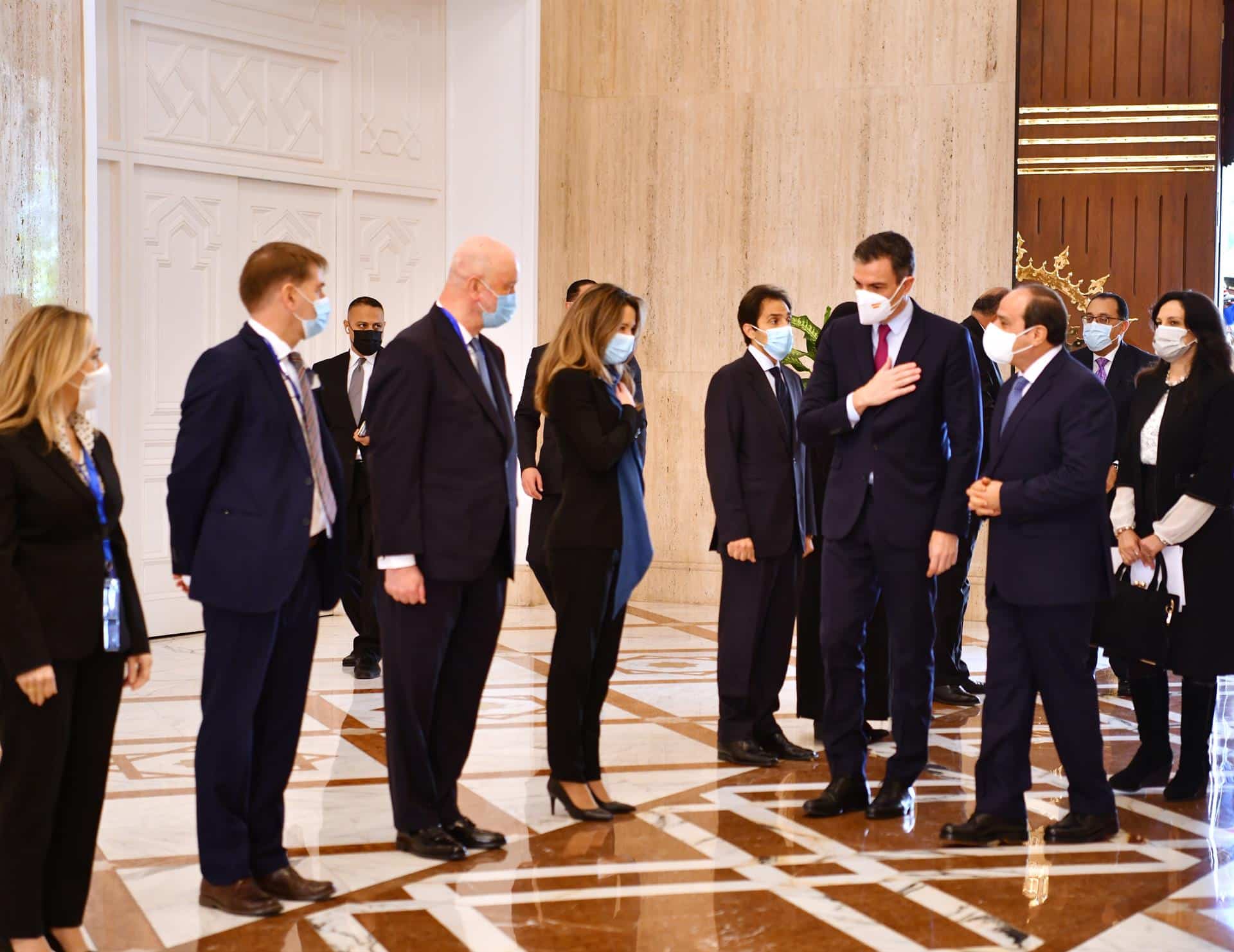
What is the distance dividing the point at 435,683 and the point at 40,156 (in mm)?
3003

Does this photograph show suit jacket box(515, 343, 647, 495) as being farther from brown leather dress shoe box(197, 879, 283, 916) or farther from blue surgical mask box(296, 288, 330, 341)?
brown leather dress shoe box(197, 879, 283, 916)

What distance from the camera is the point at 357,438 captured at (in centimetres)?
623

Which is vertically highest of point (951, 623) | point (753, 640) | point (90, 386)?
point (90, 386)

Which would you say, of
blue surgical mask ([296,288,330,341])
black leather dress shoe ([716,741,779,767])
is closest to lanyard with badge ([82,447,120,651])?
blue surgical mask ([296,288,330,341])

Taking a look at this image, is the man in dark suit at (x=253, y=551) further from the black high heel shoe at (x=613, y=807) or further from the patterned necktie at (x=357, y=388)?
the patterned necktie at (x=357, y=388)

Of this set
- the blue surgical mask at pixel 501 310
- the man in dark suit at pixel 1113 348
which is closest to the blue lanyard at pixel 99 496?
the blue surgical mask at pixel 501 310

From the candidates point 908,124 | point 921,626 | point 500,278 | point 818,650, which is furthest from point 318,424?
point 908,124

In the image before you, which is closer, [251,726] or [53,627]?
[53,627]

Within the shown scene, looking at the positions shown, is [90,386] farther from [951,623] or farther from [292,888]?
[951,623]

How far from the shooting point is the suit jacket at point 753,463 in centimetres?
490

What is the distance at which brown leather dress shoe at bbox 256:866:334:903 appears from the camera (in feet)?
11.3

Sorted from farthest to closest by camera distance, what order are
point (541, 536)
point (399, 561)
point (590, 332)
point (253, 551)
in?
point (541, 536) → point (590, 332) → point (399, 561) → point (253, 551)

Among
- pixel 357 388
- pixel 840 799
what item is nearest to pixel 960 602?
pixel 840 799

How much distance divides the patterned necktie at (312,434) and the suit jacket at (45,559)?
59 centimetres
